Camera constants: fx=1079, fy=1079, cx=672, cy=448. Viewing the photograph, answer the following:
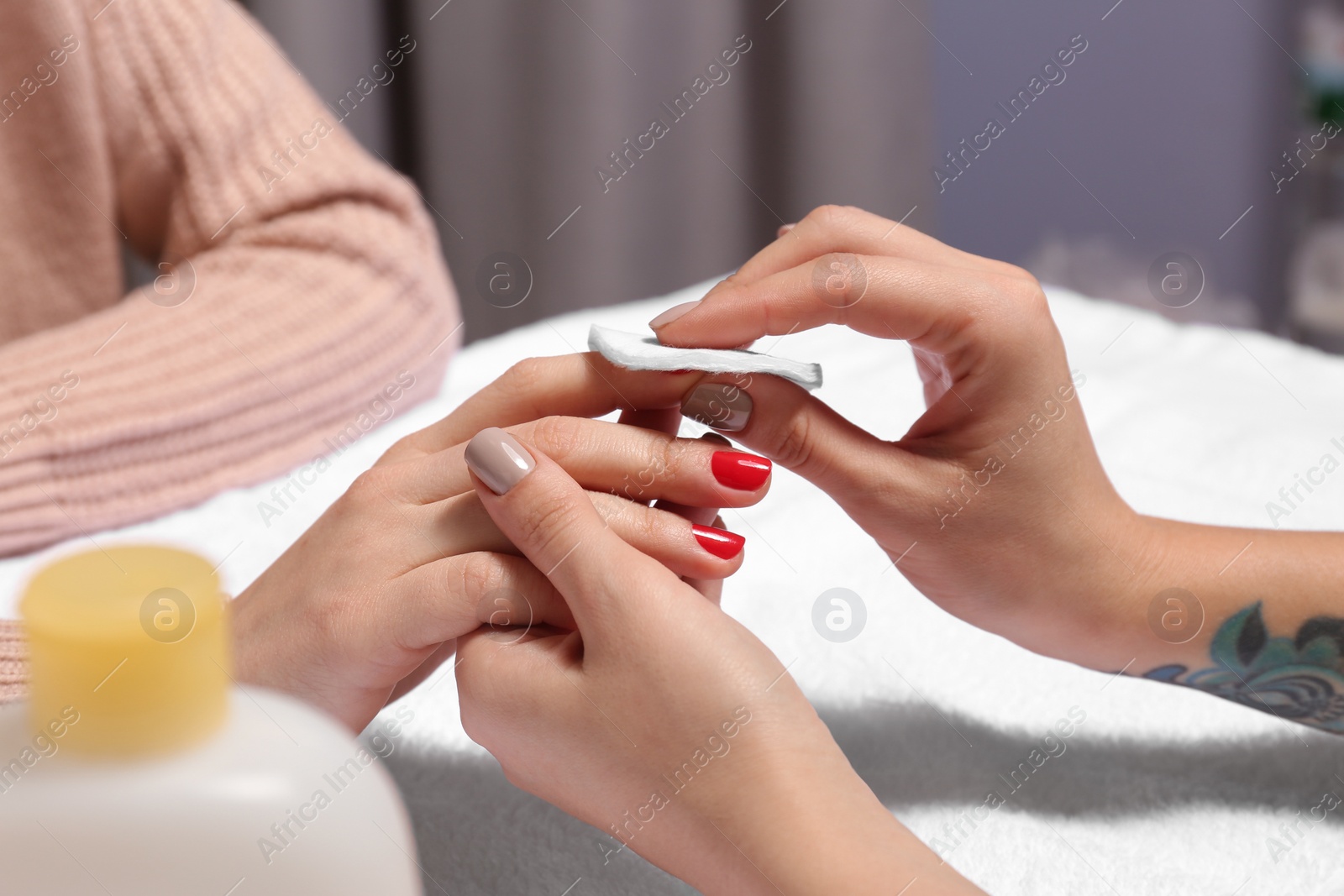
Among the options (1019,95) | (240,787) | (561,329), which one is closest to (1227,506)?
(561,329)

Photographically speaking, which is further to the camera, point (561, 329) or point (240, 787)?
point (561, 329)

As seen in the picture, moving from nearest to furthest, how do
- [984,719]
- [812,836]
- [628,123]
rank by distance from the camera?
[812,836] → [984,719] → [628,123]

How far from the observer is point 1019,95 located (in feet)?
6.12

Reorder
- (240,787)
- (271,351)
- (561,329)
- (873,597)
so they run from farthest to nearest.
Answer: (561,329), (271,351), (873,597), (240,787)

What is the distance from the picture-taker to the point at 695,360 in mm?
543

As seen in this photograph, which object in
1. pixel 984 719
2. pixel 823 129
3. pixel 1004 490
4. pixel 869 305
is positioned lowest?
pixel 823 129

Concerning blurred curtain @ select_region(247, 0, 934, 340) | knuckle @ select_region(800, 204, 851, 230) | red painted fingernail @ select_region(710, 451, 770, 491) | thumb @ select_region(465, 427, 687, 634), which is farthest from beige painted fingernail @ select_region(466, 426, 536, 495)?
blurred curtain @ select_region(247, 0, 934, 340)

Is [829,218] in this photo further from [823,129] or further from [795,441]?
[823,129]

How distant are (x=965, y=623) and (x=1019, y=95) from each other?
1.41m

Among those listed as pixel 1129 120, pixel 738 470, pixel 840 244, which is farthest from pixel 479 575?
pixel 1129 120

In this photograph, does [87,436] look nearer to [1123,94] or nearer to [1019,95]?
[1019,95]

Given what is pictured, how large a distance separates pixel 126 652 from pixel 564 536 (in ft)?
0.69

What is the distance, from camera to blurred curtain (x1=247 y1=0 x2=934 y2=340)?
5.69 ft

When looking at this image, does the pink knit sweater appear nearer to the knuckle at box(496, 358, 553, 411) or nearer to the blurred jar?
the knuckle at box(496, 358, 553, 411)
